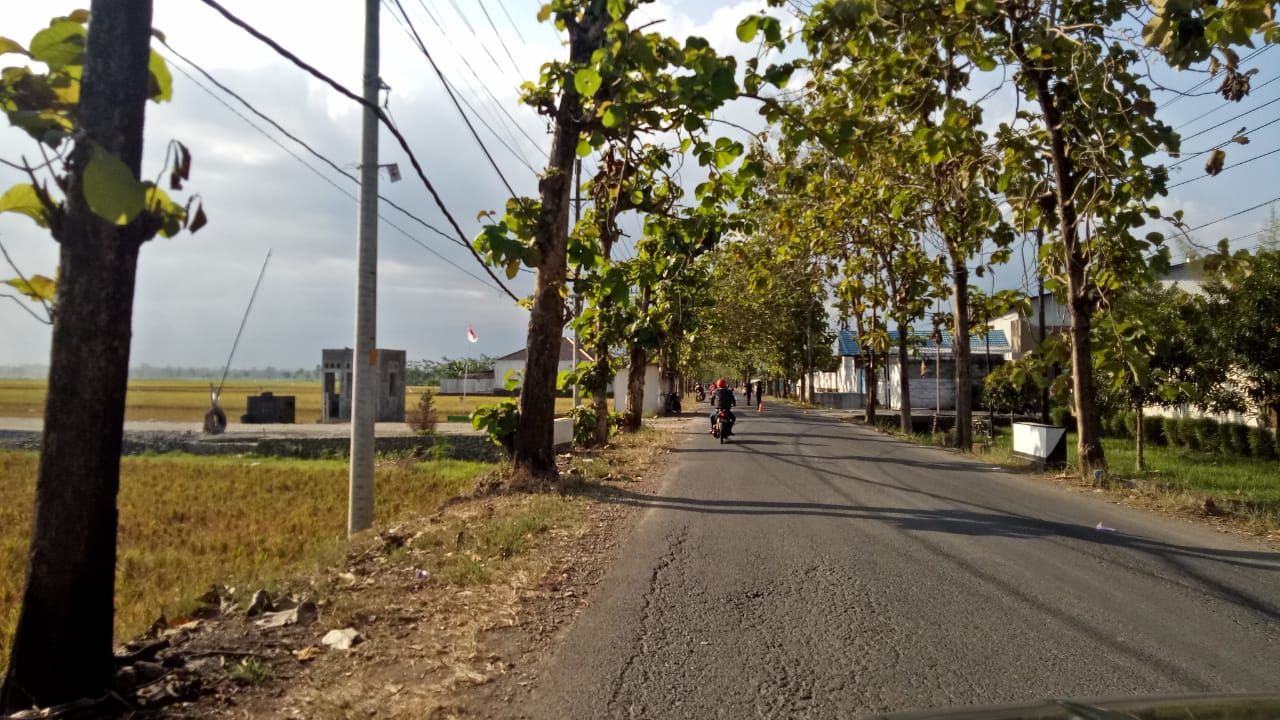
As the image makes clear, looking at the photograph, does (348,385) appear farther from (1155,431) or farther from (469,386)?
(469,386)

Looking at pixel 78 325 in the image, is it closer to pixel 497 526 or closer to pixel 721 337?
pixel 497 526

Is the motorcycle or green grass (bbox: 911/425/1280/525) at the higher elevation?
the motorcycle

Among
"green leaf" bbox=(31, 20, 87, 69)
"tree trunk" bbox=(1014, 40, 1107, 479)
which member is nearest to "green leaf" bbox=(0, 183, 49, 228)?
"green leaf" bbox=(31, 20, 87, 69)

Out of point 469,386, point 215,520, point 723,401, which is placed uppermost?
point 469,386

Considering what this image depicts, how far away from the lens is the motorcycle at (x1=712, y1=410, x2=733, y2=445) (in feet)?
68.9

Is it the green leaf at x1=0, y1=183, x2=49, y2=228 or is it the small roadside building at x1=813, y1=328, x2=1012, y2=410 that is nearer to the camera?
the green leaf at x1=0, y1=183, x2=49, y2=228

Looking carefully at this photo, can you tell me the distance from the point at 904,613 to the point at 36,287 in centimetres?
534

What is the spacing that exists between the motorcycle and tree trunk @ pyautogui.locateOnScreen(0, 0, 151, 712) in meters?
17.7

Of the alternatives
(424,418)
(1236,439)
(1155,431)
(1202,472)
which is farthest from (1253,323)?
(424,418)

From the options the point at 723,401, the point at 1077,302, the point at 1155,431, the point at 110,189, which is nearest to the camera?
the point at 110,189

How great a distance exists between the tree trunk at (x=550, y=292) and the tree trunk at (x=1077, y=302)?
714cm

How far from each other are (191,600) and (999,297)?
47.9 feet

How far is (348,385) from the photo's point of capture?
3491 centimetres

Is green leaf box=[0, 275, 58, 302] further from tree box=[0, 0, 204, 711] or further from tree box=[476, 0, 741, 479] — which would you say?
tree box=[476, 0, 741, 479]
